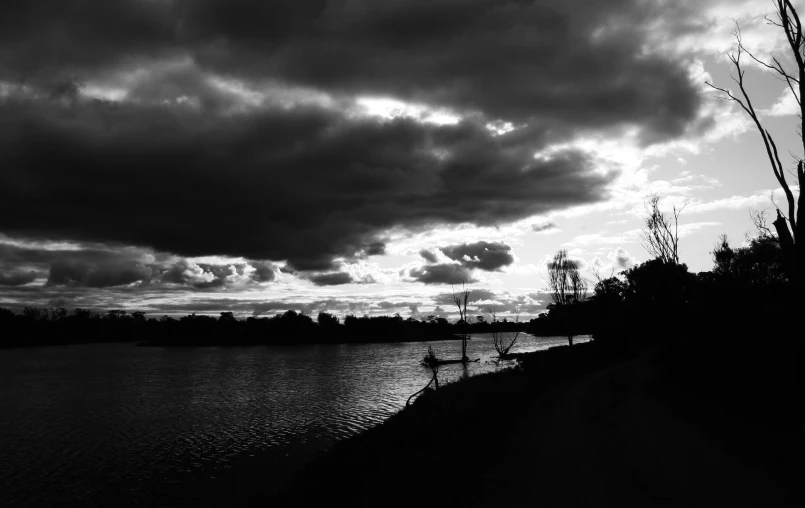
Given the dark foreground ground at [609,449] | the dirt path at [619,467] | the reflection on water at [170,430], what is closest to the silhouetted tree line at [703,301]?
the dark foreground ground at [609,449]

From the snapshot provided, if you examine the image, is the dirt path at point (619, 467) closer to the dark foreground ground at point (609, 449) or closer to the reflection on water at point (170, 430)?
the dark foreground ground at point (609, 449)

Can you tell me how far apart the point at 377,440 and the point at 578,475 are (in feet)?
34.2

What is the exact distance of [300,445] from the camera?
28125 mm

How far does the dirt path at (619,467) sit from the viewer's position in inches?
427

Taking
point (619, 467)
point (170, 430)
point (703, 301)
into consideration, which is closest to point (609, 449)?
point (619, 467)

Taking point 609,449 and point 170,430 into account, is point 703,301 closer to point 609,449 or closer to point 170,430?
point 609,449

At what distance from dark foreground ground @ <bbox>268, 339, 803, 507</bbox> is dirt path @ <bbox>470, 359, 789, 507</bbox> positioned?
0.03 metres

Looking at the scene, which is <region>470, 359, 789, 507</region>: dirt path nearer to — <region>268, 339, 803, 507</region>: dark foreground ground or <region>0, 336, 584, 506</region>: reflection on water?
<region>268, 339, 803, 507</region>: dark foreground ground

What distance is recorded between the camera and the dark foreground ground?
1149 centimetres

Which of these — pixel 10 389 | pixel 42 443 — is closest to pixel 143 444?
pixel 42 443

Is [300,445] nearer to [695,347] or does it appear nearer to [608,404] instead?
[608,404]

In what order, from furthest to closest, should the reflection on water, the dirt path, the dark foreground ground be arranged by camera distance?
the reflection on water → the dark foreground ground → the dirt path

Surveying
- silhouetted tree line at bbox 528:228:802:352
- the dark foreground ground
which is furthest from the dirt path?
silhouetted tree line at bbox 528:228:802:352

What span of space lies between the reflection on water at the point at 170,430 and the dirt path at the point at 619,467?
11663 millimetres
